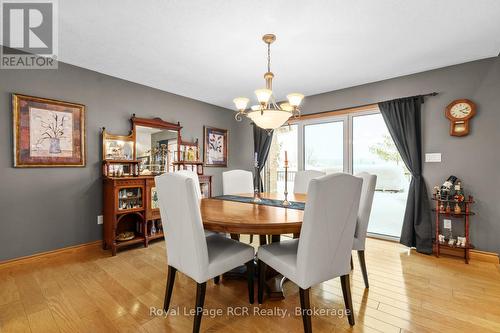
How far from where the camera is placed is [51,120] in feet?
8.93

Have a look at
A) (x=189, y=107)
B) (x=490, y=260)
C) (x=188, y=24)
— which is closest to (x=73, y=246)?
(x=189, y=107)

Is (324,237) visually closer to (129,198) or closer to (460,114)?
(129,198)

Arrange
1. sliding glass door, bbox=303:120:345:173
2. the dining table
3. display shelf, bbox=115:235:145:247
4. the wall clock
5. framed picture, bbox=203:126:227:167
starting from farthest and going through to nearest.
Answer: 1. framed picture, bbox=203:126:227:167
2. sliding glass door, bbox=303:120:345:173
3. display shelf, bbox=115:235:145:247
4. the wall clock
5. the dining table

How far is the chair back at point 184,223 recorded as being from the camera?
1.45 meters

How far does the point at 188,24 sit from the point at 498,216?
398 cm

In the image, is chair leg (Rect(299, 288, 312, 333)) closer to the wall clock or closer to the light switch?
the light switch

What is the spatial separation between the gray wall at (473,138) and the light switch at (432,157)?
0.14ft

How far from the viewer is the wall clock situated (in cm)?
281

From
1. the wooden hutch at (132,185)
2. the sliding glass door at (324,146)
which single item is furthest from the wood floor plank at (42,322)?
the sliding glass door at (324,146)

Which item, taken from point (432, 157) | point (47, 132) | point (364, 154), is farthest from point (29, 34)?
point (432, 157)

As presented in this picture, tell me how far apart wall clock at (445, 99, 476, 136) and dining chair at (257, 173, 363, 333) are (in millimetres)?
2394

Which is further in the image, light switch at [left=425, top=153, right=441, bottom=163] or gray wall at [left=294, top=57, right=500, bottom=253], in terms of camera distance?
light switch at [left=425, top=153, right=441, bottom=163]

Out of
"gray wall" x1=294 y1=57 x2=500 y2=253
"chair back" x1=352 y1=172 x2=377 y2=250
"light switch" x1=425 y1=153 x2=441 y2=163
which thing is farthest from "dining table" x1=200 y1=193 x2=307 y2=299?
"gray wall" x1=294 y1=57 x2=500 y2=253

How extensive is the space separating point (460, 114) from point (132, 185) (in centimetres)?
431
